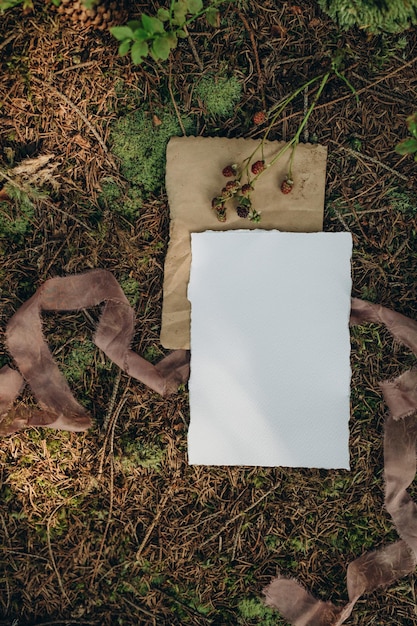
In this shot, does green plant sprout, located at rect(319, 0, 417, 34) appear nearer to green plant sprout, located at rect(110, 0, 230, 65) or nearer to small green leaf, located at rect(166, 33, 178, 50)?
green plant sprout, located at rect(110, 0, 230, 65)

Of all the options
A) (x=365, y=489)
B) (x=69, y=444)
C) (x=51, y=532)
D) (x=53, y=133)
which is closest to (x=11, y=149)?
(x=53, y=133)

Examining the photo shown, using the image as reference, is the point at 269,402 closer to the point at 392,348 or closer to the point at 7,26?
the point at 392,348

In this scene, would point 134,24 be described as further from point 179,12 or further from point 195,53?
point 195,53

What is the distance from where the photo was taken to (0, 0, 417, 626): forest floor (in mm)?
2211

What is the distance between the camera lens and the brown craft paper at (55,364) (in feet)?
7.30

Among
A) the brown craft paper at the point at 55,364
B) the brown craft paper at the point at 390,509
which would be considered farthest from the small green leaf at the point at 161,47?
A: the brown craft paper at the point at 390,509

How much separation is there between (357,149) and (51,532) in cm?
203

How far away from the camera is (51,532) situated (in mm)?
2270

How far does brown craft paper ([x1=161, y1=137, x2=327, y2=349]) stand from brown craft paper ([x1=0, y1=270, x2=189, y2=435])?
19 cm

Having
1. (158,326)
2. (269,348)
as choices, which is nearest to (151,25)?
(158,326)

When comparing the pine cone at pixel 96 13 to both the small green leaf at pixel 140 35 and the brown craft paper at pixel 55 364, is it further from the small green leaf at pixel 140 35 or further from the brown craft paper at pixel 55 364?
the brown craft paper at pixel 55 364

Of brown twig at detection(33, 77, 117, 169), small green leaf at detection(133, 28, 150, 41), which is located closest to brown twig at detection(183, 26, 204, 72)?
small green leaf at detection(133, 28, 150, 41)

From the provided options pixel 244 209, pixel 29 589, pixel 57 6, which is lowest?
pixel 29 589

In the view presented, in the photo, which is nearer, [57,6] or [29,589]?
[57,6]
